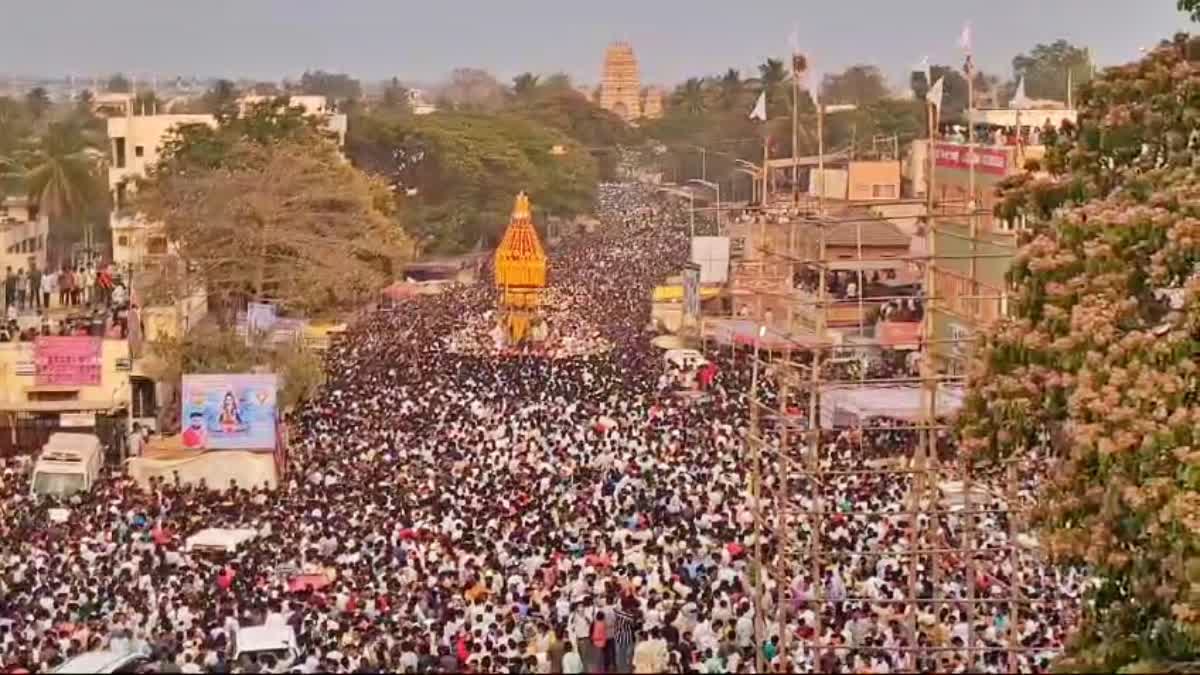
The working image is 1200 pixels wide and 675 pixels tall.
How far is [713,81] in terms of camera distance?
118625 mm

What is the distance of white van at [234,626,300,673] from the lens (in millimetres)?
14617

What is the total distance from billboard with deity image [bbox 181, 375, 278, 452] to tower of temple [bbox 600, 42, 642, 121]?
137277 millimetres

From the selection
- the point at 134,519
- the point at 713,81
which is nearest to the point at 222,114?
the point at 134,519

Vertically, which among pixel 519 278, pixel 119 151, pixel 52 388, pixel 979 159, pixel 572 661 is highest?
pixel 119 151

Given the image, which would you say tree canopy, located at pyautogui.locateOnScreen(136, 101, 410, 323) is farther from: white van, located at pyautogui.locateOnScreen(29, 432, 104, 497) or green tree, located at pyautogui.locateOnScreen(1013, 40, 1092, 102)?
green tree, located at pyautogui.locateOnScreen(1013, 40, 1092, 102)

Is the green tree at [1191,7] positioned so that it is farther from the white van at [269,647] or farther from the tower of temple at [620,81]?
the tower of temple at [620,81]

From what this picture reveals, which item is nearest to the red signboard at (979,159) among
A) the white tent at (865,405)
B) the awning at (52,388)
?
the white tent at (865,405)

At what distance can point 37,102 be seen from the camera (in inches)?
3725

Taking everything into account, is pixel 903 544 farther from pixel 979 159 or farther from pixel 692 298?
pixel 692 298

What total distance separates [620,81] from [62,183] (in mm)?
114980

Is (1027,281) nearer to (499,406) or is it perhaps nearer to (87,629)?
(87,629)

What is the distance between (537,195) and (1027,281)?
2444 inches

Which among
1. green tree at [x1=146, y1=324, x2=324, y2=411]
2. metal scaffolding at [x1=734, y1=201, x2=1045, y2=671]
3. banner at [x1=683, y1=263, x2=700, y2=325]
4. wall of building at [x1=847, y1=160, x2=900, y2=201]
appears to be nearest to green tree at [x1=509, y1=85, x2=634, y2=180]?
wall of building at [x1=847, y1=160, x2=900, y2=201]

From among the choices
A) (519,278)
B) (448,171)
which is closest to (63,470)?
(519,278)
